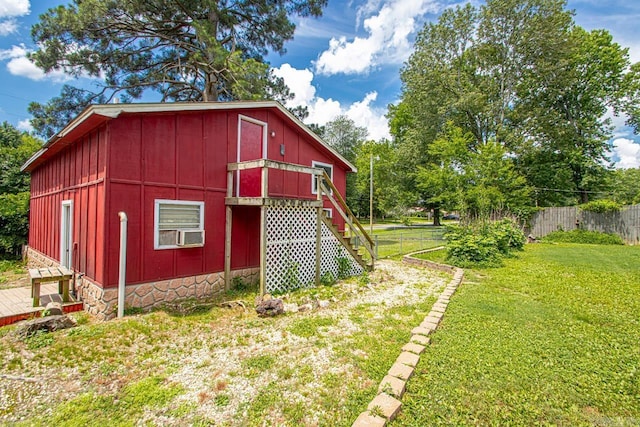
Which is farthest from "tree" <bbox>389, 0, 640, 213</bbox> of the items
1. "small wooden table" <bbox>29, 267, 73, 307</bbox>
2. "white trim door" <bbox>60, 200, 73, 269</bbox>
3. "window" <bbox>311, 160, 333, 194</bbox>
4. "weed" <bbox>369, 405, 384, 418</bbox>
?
"small wooden table" <bbox>29, 267, 73, 307</bbox>

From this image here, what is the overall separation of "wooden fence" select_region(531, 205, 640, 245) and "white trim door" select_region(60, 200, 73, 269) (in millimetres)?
22230

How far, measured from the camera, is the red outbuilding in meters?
5.08

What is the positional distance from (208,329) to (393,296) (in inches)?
150

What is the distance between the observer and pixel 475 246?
31.0ft

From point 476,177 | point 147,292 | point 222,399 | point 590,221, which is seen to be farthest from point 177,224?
point 590,221

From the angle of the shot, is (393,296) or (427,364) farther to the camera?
(393,296)

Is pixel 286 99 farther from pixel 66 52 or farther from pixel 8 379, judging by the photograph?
pixel 8 379

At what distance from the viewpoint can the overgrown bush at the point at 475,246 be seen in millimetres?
9320

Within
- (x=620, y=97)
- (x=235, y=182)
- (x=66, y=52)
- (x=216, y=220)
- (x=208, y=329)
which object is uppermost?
(x=620, y=97)

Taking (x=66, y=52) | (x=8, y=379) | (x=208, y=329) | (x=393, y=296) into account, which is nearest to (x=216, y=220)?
(x=208, y=329)

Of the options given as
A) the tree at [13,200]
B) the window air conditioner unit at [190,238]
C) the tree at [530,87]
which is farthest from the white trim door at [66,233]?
the tree at [530,87]

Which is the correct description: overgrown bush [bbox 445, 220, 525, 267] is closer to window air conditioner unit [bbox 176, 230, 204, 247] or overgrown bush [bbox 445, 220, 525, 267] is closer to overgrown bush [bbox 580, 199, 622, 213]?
window air conditioner unit [bbox 176, 230, 204, 247]

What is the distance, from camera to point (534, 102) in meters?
20.5

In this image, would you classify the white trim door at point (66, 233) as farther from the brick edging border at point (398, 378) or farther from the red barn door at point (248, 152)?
the brick edging border at point (398, 378)
